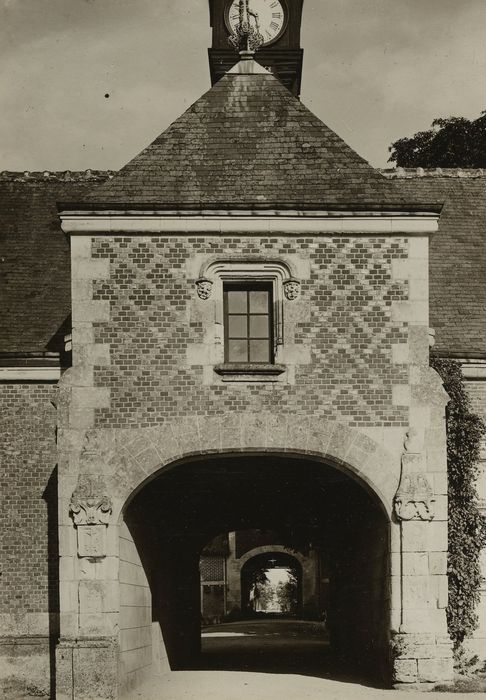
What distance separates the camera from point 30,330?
17.3 m

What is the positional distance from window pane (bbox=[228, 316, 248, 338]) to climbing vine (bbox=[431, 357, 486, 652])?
12.9 feet

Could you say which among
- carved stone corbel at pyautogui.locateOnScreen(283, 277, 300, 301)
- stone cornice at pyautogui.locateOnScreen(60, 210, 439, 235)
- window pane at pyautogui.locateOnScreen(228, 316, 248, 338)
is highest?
stone cornice at pyautogui.locateOnScreen(60, 210, 439, 235)

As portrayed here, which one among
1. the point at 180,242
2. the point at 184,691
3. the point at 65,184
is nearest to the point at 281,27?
the point at 65,184

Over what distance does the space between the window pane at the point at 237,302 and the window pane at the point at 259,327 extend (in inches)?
6.7

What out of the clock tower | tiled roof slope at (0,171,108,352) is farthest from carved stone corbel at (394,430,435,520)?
the clock tower

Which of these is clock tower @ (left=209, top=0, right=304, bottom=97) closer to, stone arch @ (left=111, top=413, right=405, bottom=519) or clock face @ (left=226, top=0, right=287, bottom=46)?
clock face @ (left=226, top=0, right=287, bottom=46)

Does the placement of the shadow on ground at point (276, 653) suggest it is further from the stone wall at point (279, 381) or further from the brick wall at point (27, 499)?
the brick wall at point (27, 499)

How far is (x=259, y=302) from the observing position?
13492 millimetres

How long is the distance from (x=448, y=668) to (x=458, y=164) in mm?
17101

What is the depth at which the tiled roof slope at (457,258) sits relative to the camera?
55.7 ft

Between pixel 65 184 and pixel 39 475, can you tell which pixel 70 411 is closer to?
pixel 39 475

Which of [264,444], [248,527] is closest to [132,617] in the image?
[264,444]

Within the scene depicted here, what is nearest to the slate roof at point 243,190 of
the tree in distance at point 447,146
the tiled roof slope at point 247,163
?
the tiled roof slope at point 247,163

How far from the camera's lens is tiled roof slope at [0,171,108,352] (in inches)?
682
